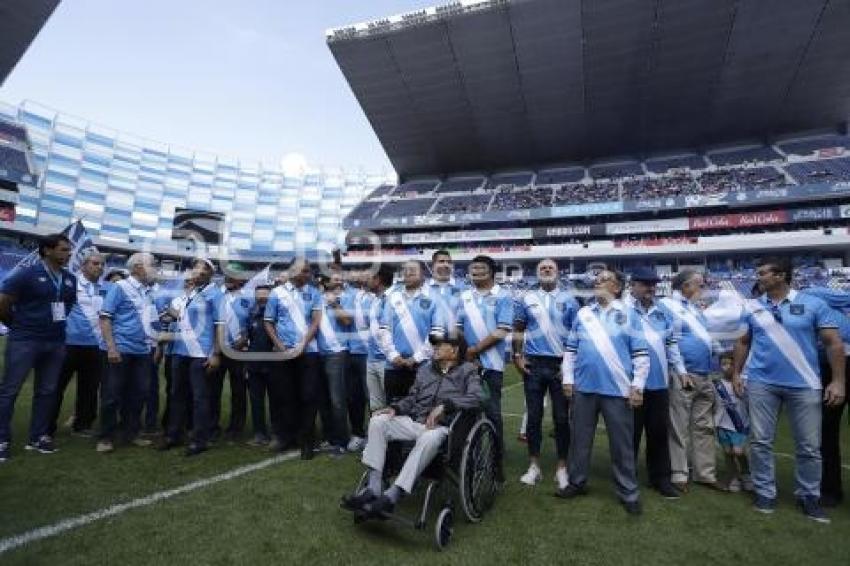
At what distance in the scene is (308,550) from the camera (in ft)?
9.62

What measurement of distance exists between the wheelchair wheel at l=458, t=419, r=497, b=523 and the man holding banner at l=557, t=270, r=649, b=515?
2.41 feet

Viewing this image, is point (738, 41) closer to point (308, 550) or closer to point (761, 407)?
point (761, 407)

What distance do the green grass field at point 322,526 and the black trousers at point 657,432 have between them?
255 mm

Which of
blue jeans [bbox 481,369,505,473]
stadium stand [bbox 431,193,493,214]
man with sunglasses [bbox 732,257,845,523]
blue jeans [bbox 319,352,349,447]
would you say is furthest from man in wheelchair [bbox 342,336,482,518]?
stadium stand [bbox 431,193,493,214]

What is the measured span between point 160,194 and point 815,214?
208ft

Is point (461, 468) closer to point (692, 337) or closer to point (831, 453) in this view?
point (692, 337)

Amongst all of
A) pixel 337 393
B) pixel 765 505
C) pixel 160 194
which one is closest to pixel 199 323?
pixel 337 393

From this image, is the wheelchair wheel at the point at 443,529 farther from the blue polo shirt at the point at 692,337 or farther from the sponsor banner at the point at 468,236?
Result: the sponsor banner at the point at 468,236

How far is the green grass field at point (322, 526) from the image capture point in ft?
9.57

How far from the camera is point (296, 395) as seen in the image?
214 inches

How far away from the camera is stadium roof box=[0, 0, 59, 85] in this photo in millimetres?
22047

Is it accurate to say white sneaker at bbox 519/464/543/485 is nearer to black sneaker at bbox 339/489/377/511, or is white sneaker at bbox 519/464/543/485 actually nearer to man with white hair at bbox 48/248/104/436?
black sneaker at bbox 339/489/377/511

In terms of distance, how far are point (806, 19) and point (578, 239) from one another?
18.9m

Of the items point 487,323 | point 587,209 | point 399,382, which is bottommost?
point 399,382
